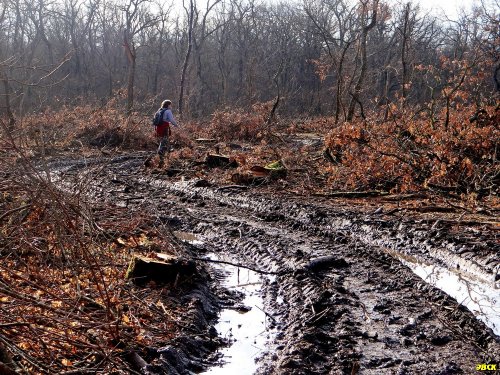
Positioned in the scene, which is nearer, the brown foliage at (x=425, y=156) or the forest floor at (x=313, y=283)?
the forest floor at (x=313, y=283)

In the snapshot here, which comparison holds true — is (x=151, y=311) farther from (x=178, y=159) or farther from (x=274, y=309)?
(x=178, y=159)

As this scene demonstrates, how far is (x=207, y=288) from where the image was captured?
6.27 m

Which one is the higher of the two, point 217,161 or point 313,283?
point 217,161

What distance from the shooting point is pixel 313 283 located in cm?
620

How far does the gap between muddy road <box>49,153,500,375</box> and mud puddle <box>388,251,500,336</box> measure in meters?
0.01

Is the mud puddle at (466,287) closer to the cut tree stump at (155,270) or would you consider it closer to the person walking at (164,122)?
the cut tree stump at (155,270)

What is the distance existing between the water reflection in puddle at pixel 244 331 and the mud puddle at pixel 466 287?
200cm

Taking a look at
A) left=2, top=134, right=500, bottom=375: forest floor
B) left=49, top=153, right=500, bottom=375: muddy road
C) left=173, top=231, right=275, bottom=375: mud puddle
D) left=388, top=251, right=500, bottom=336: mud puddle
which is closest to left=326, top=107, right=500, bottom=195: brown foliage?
left=2, top=134, right=500, bottom=375: forest floor

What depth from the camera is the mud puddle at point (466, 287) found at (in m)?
5.33

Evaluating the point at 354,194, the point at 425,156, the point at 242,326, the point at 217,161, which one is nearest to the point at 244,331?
the point at 242,326

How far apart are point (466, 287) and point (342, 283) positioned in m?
1.38

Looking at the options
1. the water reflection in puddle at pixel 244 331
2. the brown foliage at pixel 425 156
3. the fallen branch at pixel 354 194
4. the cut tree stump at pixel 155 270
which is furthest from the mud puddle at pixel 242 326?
the brown foliage at pixel 425 156

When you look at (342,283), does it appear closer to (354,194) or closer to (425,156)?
(354,194)

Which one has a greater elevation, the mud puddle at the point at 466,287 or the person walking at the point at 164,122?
the person walking at the point at 164,122
